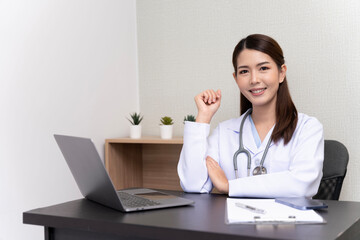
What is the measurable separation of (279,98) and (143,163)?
1.45m

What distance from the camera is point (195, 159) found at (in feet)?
5.55

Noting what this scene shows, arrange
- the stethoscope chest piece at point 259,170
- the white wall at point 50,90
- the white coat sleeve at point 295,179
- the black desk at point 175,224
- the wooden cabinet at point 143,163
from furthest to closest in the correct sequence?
the wooden cabinet at point 143,163
the white wall at point 50,90
the stethoscope chest piece at point 259,170
the white coat sleeve at point 295,179
the black desk at point 175,224

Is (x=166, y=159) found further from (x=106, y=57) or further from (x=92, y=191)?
(x=92, y=191)

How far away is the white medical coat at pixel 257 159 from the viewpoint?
1.46 meters

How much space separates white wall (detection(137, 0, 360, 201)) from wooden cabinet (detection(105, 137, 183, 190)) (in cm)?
14

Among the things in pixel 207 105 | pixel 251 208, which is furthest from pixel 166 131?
pixel 251 208

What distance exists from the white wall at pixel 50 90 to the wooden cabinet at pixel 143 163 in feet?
0.34

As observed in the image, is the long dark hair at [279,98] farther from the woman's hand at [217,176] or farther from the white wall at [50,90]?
the white wall at [50,90]

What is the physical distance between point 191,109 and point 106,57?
0.66 metres

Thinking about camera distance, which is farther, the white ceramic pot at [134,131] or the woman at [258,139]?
the white ceramic pot at [134,131]

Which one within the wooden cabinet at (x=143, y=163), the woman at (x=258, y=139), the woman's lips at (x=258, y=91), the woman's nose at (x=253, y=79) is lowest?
the wooden cabinet at (x=143, y=163)

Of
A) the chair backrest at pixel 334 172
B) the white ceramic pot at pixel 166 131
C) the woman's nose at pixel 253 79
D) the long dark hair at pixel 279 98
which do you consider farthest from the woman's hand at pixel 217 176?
the white ceramic pot at pixel 166 131

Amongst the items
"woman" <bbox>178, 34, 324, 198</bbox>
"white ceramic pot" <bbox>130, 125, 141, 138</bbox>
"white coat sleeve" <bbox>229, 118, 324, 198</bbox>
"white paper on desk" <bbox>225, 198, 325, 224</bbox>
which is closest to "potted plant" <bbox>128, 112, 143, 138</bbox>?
"white ceramic pot" <bbox>130, 125, 141, 138</bbox>

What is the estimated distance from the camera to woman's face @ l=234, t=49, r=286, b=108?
1.80m
